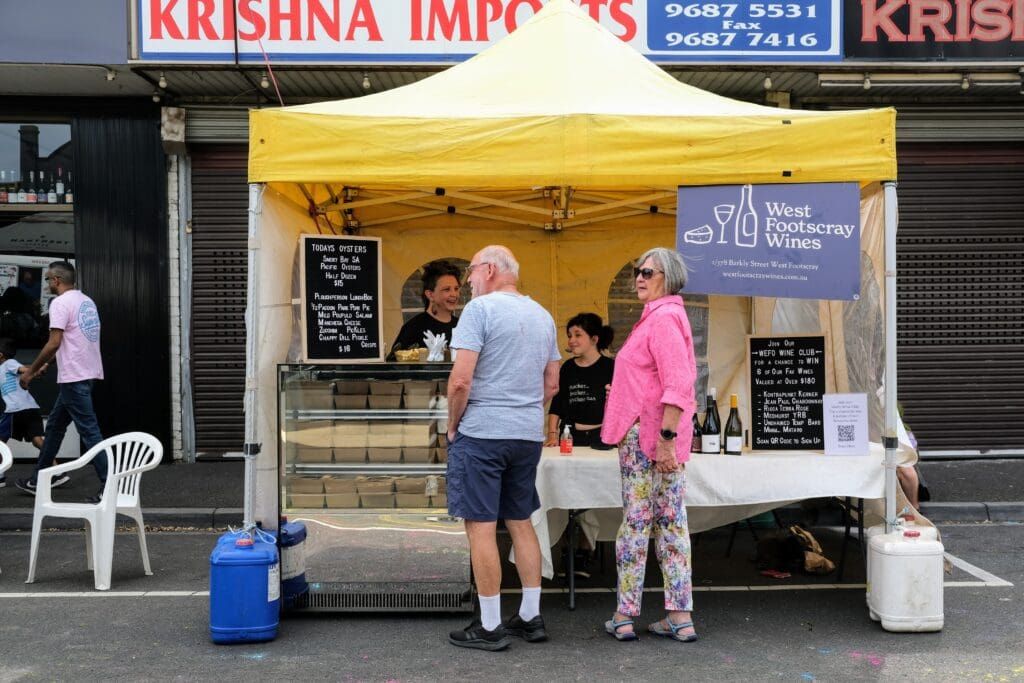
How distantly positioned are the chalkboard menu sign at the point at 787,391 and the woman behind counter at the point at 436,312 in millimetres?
1955

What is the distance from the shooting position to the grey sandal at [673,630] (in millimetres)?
4586

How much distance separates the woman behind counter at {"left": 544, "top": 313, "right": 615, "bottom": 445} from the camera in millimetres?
5723

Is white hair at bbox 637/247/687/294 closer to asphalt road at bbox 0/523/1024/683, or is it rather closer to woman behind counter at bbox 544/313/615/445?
woman behind counter at bbox 544/313/615/445

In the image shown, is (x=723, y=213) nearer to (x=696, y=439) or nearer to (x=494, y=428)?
(x=696, y=439)

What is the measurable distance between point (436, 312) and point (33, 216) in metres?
5.94

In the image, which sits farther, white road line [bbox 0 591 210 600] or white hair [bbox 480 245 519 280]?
white road line [bbox 0 591 210 600]

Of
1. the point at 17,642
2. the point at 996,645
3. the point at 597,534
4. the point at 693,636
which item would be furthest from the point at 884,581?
the point at 17,642

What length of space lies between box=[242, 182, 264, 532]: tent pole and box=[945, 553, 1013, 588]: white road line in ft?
14.3

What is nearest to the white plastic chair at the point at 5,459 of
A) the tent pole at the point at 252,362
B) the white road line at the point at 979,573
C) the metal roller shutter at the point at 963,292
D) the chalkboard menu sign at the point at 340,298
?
the tent pole at the point at 252,362

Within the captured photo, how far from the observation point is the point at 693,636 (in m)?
4.59

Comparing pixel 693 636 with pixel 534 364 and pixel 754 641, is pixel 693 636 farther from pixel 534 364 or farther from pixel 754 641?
pixel 534 364

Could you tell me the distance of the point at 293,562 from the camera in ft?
16.1

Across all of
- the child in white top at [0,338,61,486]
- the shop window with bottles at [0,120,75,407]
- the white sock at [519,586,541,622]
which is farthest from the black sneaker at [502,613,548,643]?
the shop window with bottles at [0,120,75,407]

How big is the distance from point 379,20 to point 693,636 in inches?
259
